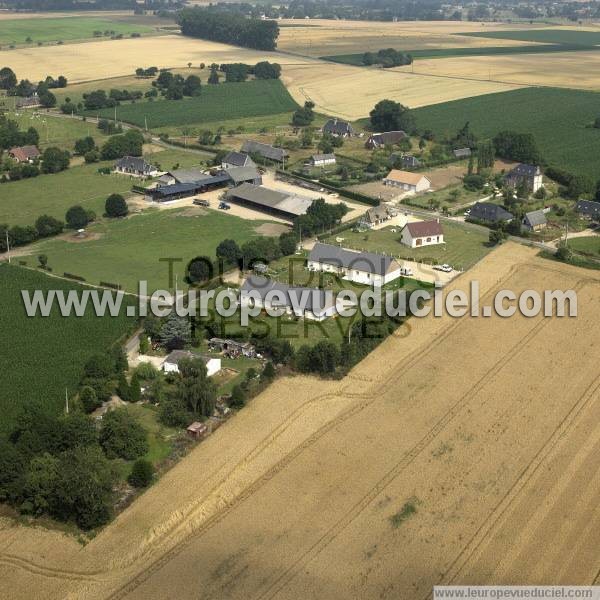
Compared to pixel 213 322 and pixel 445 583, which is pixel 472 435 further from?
pixel 213 322

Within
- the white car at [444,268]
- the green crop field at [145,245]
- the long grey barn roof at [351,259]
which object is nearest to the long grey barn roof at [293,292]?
the long grey barn roof at [351,259]

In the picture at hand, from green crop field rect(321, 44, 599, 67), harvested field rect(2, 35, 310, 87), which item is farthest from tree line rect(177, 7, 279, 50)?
green crop field rect(321, 44, 599, 67)

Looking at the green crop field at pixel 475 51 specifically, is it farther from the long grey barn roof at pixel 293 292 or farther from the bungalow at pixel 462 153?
the long grey barn roof at pixel 293 292

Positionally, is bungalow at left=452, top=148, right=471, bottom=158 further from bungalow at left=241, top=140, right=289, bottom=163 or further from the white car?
the white car

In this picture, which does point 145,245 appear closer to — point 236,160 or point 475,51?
point 236,160

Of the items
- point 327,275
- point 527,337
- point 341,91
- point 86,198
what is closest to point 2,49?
point 341,91

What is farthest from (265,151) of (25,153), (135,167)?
(25,153)
